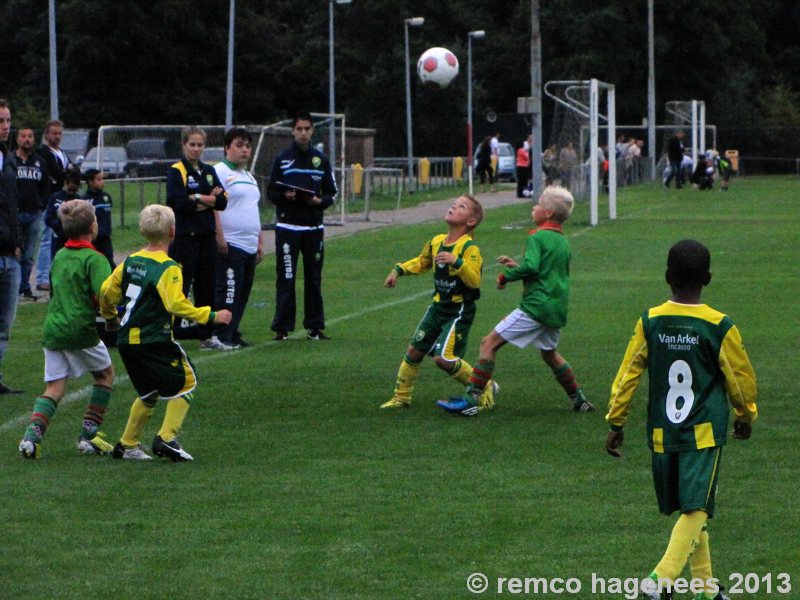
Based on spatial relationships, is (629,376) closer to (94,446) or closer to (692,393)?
(692,393)

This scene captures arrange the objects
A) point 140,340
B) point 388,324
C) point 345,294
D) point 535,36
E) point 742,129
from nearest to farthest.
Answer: point 140,340 < point 388,324 < point 345,294 < point 535,36 < point 742,129

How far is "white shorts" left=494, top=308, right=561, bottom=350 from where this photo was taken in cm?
970

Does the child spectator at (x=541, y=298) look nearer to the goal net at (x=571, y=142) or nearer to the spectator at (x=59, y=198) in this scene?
the spectator at (x=59, y=198)

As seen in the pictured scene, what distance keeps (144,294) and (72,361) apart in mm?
763

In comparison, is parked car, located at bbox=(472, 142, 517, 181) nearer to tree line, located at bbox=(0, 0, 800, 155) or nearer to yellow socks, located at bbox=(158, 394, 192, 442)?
tree line, located at bbox=(0, 0, 800, 155)

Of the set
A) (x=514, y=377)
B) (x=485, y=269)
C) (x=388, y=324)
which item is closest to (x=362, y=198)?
(x=485, y=269)

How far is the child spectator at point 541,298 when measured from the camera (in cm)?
962

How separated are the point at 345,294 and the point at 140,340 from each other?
9986 millimetres

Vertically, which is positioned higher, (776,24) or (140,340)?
(776,24)

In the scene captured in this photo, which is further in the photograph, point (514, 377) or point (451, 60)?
point (451, 60)

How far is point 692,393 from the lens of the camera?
5641 millimetres

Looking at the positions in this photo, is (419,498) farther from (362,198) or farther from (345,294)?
(362,198)

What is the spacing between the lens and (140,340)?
27.0 feet

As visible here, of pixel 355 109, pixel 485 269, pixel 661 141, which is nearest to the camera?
pixel 485 269
